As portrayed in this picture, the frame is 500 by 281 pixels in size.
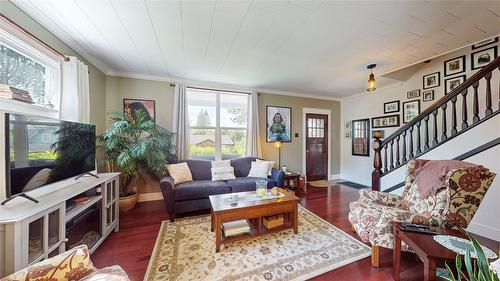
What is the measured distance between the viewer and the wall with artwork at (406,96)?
3029mm

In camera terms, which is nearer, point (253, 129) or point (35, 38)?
point (35, 38)

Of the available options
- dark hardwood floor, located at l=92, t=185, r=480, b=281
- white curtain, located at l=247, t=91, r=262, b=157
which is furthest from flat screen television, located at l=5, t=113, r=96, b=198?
white curtain, located at l=247, t=91, r=262, b=157

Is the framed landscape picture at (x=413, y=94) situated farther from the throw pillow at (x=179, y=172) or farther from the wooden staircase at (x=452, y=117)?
the throw pillow at (x=179, y=172)

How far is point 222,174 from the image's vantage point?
342 cm

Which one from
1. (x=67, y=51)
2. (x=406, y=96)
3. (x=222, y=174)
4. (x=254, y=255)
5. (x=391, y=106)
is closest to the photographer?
(x=254, y=255)

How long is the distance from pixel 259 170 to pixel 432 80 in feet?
12.4

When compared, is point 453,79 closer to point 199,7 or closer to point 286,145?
point 286,145

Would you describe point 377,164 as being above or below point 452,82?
below

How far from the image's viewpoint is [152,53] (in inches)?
104

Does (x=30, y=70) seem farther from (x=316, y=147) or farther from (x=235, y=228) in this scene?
(x=316, y=147)

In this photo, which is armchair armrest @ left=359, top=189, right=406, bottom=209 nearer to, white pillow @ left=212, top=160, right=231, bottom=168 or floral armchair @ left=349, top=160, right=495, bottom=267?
floral armchair @ left=349, top=160, right=495, bottom=267

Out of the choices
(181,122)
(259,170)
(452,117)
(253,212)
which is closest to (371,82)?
(452,117)

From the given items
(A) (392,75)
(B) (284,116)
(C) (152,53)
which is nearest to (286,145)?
(B) (284,116)

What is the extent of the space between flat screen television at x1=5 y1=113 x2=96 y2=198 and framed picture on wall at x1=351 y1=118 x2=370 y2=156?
5.54m
